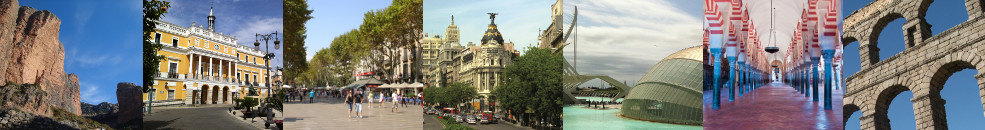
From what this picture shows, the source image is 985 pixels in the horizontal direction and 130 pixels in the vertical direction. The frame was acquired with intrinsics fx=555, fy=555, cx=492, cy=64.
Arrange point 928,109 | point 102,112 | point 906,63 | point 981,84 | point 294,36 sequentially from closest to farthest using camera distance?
point 102,112 → point 294,36 → point 981,84 → point 928,109 → point 906,63

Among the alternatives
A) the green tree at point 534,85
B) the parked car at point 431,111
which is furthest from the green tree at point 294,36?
the green tree at point 534,85

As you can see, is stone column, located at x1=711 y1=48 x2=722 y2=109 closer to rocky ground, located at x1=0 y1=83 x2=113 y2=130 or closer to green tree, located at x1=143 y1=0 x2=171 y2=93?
green tree, located at x1=143 y1=0 x2=171 y2=93

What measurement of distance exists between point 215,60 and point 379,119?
5.31 ft

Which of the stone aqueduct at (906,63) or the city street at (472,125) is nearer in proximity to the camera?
the city street at (472,125)

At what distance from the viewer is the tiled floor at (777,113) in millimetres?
5473

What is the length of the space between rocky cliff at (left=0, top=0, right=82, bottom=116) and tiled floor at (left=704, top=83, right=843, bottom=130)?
5893 millimetres

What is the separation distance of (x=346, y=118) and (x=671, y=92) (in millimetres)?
3091

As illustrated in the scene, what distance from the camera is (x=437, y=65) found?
17.3 feet

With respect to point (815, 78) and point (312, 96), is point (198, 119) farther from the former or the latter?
point (815, 78)

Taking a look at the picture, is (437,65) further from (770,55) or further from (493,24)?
(770,55)

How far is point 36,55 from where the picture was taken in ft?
15.1

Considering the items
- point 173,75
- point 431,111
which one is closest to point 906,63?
point 431,111

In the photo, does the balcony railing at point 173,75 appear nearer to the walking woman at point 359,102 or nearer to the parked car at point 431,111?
the walking woman at point 359,102

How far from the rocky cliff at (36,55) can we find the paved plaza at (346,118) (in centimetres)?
179
